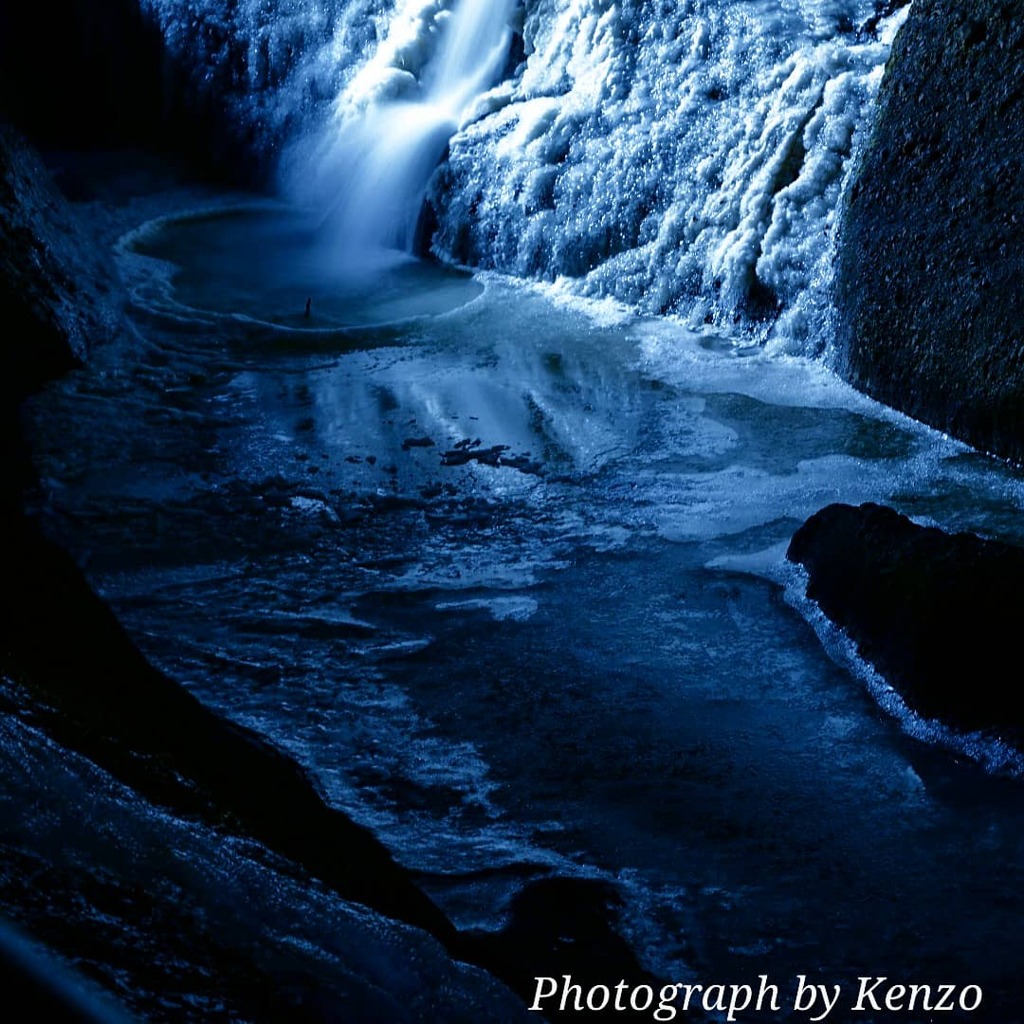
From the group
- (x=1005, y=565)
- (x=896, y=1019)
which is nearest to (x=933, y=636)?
(x=1005, y=565)

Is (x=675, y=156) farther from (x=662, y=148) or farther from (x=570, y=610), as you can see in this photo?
(x=570, y=610)

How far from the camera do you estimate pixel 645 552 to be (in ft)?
12.8

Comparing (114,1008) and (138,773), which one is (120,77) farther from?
(114,1008)

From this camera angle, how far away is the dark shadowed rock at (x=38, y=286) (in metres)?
5.41

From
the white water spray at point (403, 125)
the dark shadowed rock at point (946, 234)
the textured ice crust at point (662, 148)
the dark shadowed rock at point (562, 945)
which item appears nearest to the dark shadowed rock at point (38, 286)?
the white water spray at point (403, 125)

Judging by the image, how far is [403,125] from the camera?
958 centimetres

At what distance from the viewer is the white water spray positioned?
899 cm

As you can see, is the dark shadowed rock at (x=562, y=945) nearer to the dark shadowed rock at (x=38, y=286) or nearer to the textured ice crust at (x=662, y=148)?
the dark shadowed rock at (x=38, y=286)

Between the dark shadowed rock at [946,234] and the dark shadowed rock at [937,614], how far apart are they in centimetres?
162

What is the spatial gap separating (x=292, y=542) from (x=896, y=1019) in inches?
98.3

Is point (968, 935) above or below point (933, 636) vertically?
below

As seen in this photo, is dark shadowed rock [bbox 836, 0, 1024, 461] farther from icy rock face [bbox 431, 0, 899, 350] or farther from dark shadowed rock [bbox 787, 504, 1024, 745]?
dark shadowed rock [bbox 787, 504, 1024, 745]

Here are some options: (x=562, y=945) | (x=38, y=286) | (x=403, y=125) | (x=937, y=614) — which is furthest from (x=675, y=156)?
(x=562, y=945)

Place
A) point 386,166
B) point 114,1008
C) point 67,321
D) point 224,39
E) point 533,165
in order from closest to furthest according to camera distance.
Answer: point 114,1008 < point 67,321 < point 533,165 < point 386,166 < point 224,39
